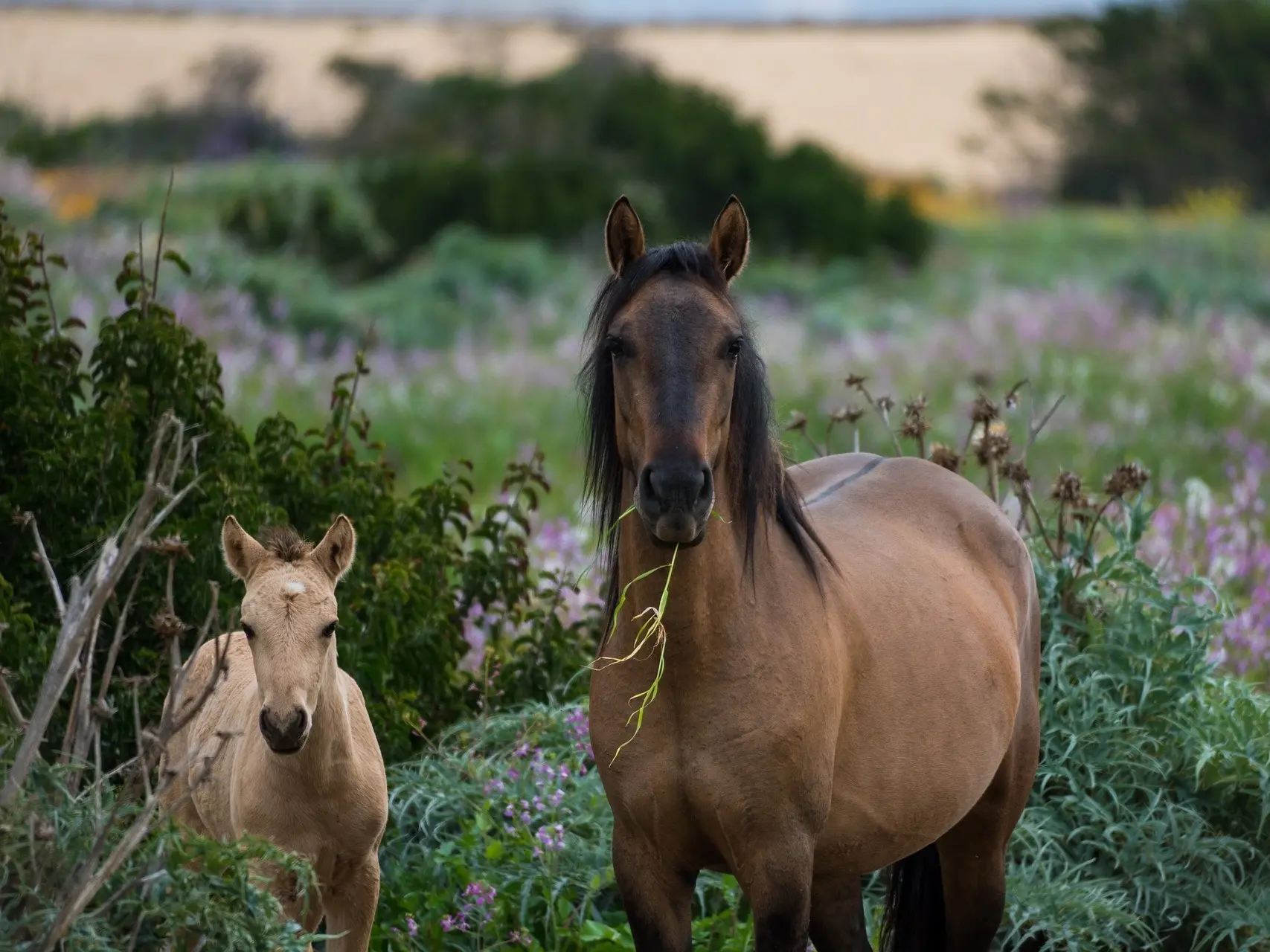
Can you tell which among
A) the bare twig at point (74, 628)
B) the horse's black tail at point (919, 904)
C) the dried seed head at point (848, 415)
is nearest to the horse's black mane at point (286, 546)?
the bare twig at point (74, 628)

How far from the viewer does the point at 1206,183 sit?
30.0 metres

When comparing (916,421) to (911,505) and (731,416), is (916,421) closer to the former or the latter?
(911,505)

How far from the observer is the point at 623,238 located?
145 inches

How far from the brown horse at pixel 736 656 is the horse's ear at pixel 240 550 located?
0.83 meters

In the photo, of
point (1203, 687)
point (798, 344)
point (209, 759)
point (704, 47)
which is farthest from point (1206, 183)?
point (209, 759)

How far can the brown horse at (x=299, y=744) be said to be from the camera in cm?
362

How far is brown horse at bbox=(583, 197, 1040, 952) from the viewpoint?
3.45m

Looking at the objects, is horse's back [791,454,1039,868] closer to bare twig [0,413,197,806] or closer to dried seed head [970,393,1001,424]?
dried seed head [970,393,1001,424]

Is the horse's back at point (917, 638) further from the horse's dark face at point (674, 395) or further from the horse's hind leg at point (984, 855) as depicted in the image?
the horse's dark face at point (674, 395)

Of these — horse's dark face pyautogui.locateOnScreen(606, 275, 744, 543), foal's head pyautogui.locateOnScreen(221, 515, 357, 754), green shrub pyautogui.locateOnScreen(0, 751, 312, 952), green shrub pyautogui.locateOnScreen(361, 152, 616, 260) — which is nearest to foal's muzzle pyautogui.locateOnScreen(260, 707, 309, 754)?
foal's head pyautogui.locateOnScreen(221, 515, 357, 754)

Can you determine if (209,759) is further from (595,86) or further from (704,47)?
(704,47)

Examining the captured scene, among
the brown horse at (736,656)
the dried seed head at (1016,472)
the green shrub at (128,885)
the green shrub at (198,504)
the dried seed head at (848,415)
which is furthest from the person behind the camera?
the dried seed head at (848,415)

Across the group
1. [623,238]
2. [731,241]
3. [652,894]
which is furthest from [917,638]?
[623,238]

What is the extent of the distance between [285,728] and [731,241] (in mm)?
1468
